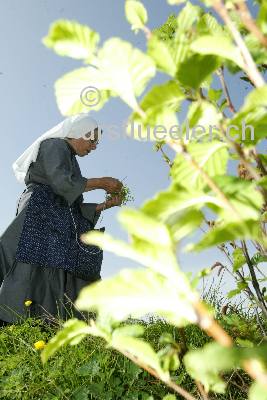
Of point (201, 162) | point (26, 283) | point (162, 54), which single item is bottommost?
point (26, 283)

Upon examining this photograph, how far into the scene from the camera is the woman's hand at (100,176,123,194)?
4.00m

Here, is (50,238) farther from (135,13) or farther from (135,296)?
(135,296)

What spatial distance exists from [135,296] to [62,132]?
13.9 ft

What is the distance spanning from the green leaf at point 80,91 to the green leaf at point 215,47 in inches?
4.3

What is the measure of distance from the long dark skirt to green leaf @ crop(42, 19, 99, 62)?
10.7 feet

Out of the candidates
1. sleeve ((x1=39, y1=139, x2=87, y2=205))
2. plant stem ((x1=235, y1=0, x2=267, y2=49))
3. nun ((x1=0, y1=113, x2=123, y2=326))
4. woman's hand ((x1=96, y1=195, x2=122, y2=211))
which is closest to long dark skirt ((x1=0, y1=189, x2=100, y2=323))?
nun ((x1=0, y1=113, x2=123, y2=326))

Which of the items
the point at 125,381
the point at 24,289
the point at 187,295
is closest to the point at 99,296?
the point at 187,295

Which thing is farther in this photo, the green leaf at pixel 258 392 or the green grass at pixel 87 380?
the green grass at pixel 87 380

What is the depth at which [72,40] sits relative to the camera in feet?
1.28

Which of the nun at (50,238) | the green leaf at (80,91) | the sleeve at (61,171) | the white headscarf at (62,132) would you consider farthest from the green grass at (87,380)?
the white headscarf at (62,132)

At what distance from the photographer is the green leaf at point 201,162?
0.43 m

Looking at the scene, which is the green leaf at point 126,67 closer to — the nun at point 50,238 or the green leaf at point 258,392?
the green leaf at point 258,392

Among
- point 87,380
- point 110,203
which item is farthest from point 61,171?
point 87,380

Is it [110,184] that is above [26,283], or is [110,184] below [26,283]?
above
